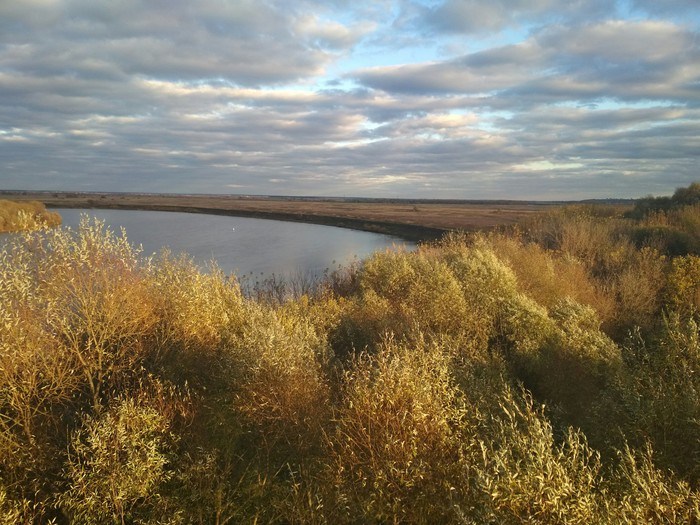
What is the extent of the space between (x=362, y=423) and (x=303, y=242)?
38.8 m

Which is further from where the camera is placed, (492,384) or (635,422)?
(492,384)

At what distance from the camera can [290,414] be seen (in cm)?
808

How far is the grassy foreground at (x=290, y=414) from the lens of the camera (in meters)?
5.51

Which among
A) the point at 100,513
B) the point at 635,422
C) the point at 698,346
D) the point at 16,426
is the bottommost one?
the point at 100,513

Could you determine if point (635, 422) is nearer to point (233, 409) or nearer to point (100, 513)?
point (233, 409)

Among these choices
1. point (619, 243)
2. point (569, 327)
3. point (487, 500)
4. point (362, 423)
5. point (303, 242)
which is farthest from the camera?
point (303, 242)

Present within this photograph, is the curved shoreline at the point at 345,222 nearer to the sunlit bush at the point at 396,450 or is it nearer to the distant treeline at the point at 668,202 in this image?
the distant treeline at the point at 668,202

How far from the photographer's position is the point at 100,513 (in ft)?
21.7

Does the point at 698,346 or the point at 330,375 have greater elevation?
the point at 698,346

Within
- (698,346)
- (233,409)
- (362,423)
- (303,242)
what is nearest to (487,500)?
(362,423)

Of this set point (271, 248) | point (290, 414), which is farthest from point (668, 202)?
point (290, 414)

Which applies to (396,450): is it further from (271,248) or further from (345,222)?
(345,222)

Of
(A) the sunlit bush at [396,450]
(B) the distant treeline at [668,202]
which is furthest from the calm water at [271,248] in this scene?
(B) the distant treeline at [668,202]

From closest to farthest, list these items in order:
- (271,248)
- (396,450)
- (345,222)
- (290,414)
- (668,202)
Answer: (396,450)
(290,414)
(668,202)
(271,248)
(345,222)
